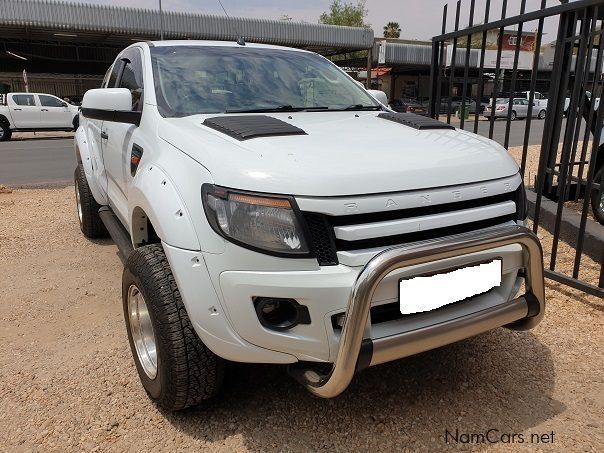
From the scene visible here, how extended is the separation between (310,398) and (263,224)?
1088 mm

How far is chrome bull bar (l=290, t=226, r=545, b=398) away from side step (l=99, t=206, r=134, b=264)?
153cm

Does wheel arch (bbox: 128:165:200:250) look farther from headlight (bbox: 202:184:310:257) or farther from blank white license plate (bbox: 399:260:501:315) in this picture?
blank white license plate (bbox: 399:260:501:315)

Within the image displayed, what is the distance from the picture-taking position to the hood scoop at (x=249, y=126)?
226 centimetres

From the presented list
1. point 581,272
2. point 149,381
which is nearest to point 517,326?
point 149,381

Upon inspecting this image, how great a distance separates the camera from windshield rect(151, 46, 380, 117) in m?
2.94

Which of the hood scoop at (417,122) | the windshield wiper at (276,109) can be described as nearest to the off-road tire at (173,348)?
the windshield wiper at (276,109)

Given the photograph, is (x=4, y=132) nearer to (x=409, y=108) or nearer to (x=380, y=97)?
(x=409, y=108)

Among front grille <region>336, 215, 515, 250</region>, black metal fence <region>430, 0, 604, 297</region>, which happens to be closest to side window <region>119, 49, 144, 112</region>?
front grille <region>336, 215, 515, 250</region>

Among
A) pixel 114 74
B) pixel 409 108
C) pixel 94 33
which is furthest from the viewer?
pixel 94 33

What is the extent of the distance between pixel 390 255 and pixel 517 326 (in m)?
1.02

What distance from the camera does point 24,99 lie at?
17.8m

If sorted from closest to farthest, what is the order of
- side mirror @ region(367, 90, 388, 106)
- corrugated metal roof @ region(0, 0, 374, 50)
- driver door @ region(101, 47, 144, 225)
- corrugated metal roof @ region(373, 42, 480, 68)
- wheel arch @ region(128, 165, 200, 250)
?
wheel arch @ region(128, 165, 200, 250) < driver door @ region(101, 47, 144, 225) < side mirror @ region(367, 90, 388, 106) < corrugated metal roof @ region(0, 0, 374, 50) < corrugated metal roof @ region(373, 42, 480, 68)

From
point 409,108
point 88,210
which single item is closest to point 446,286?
point 88,210

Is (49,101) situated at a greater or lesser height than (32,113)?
greater
